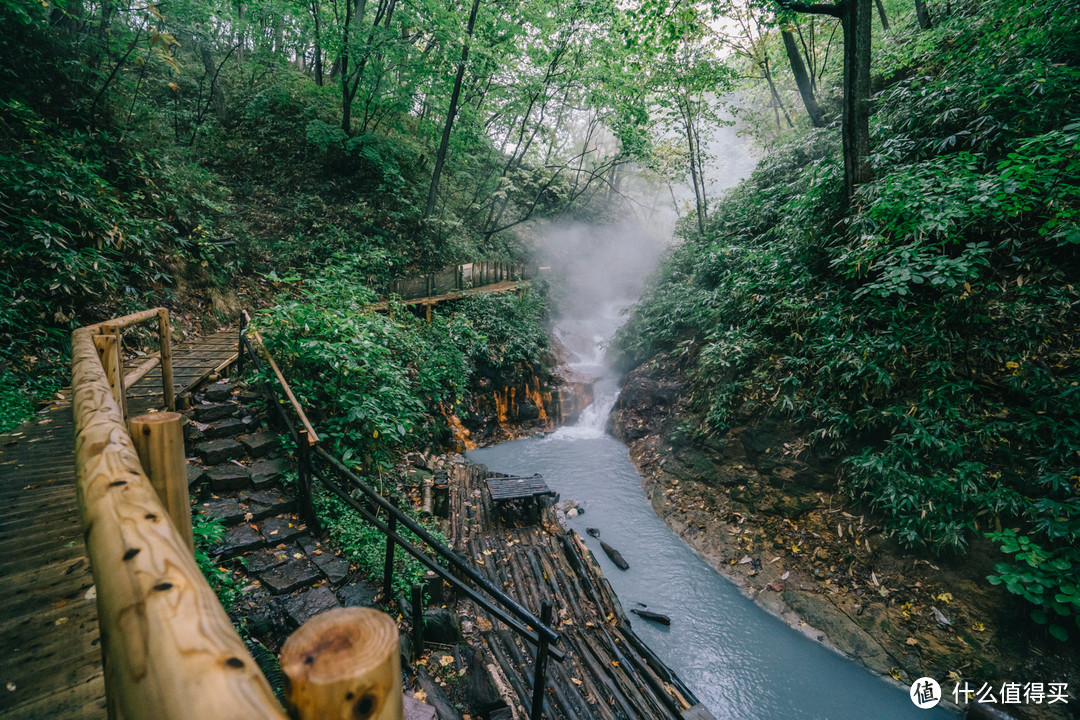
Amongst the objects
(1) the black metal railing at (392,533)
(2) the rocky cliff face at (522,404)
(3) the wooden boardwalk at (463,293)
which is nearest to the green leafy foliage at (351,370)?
(1) the black metal railing at (392,533)

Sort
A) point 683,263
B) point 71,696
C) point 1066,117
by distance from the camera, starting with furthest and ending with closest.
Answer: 1. point 683,263
2. point 1066,117
3. point 71,696

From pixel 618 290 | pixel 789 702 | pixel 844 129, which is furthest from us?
pixel 618 290

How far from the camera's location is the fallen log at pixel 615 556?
23.4 ft

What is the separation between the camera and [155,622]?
0.65m

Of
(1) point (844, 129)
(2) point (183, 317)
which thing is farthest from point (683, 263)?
(2) point (183, 317)

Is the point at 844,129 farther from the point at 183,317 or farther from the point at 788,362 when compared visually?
the point at 183,317

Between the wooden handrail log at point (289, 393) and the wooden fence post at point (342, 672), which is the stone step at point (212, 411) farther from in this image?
the wooden fence post at point (342, 672)

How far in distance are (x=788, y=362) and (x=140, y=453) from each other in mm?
8404

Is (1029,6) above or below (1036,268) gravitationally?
above

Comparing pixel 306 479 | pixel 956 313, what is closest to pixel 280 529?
pixel 306 479

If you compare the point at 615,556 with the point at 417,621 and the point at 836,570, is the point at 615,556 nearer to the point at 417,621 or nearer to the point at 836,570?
the point at 836,570

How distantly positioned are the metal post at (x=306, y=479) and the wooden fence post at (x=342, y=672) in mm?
4008

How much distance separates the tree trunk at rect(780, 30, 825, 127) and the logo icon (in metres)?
13.0

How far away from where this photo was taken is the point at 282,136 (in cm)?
1409
